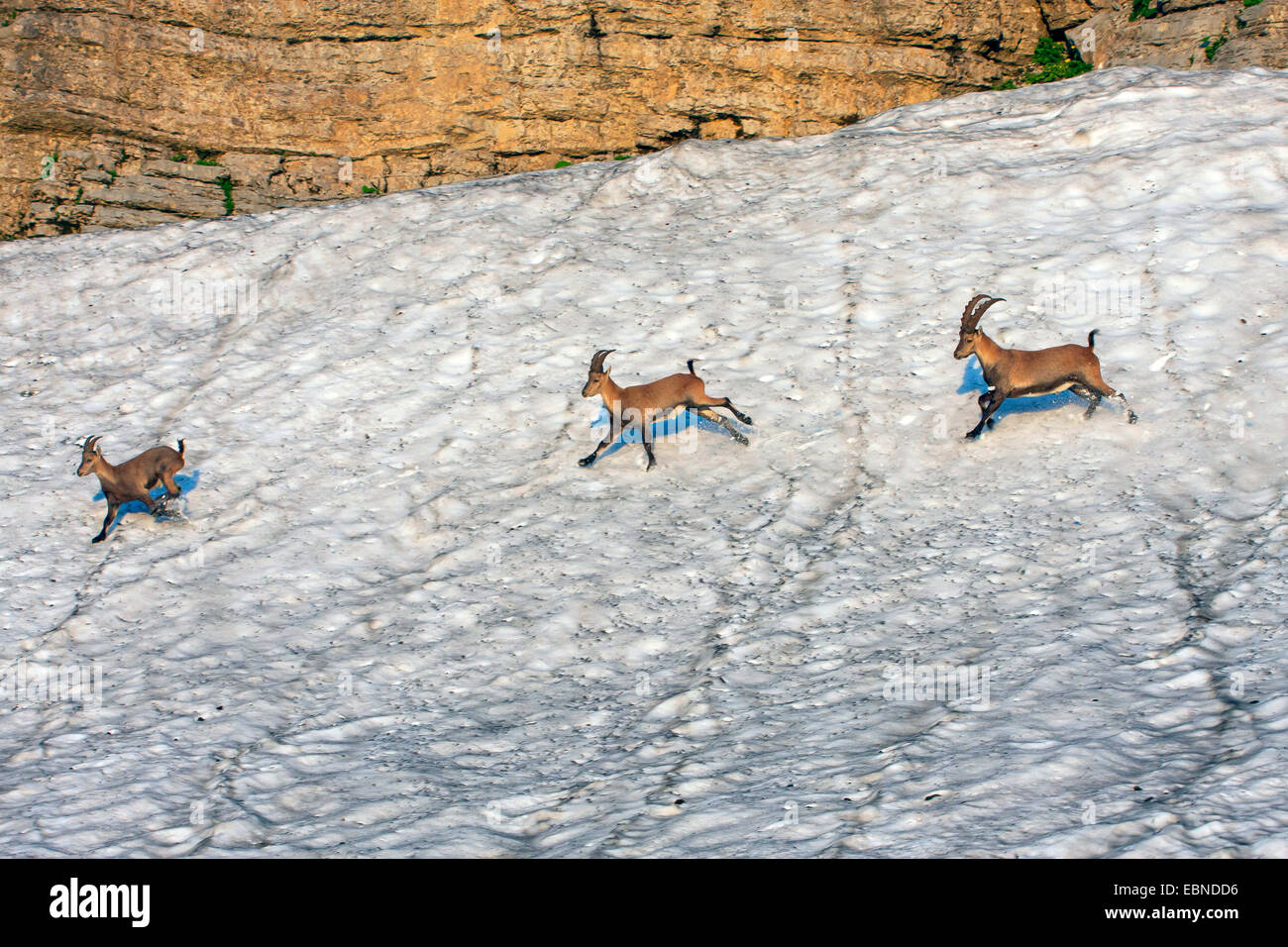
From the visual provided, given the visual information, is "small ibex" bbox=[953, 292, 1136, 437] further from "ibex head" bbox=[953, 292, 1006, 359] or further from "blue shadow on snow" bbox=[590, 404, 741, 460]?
"blue shadow on snow" bbox=[590, 404, 741, 460]

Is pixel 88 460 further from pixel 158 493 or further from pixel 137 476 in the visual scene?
pixel 158 493

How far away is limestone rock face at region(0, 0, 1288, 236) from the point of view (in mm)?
17016

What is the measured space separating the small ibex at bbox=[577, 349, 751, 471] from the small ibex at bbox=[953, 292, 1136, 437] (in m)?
2.51

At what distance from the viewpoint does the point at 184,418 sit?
13172 mm

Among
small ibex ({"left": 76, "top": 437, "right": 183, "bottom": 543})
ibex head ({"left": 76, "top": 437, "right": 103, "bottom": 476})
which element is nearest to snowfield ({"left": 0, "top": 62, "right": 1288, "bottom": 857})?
small ibex ({"left": 76, "top": 437, "right": 183, "bottom": 543})

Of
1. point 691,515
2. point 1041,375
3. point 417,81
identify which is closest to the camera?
point 691,515

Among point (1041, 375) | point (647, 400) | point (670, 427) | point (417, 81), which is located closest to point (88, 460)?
point (647, 400)

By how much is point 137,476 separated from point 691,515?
5.73m

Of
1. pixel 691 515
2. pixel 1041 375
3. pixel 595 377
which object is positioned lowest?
pixel 691 515

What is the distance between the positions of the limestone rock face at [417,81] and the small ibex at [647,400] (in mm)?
7600

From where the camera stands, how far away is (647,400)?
11.5 m

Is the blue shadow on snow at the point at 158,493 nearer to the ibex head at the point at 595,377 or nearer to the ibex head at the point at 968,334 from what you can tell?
the ibex head at the point at 595,377

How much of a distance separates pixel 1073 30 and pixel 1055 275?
751 centimetres
